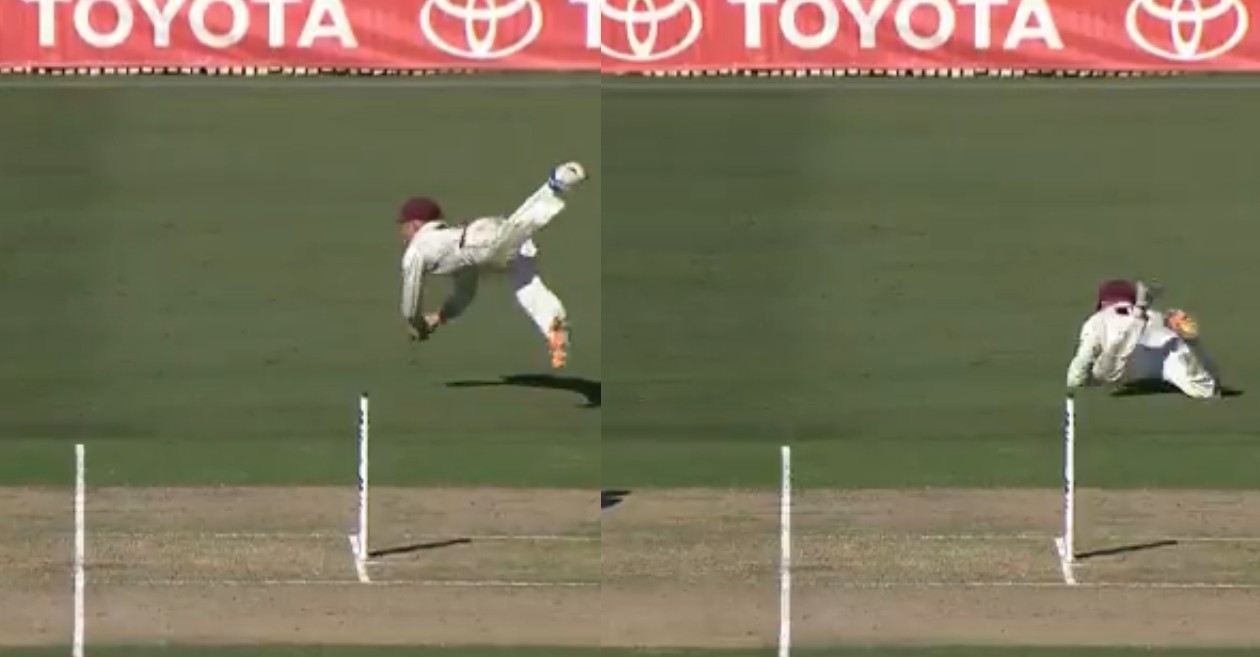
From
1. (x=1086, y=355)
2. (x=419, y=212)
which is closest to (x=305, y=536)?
(x=419, y=212)

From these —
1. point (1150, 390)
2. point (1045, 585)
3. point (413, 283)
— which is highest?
point (413, 283)

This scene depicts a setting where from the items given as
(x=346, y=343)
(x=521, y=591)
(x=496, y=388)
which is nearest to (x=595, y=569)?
(x=521, y=591)

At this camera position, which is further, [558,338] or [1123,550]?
[558,338]

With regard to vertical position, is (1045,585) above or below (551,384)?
below

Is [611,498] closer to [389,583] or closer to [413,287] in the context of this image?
[389,583]

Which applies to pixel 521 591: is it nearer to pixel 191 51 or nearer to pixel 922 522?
pixel 922 522

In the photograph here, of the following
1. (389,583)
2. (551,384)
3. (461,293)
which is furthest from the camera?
(551,384)

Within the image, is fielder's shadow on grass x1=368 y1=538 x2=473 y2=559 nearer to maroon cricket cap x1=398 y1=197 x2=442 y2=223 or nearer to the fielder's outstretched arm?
the fielder's outstretched arm
